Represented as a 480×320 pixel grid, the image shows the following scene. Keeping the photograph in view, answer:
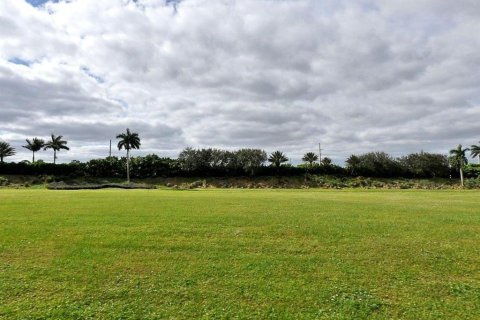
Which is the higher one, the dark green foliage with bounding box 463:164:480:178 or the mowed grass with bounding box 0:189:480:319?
the dark green foliage with bounding box 463:164:480:178

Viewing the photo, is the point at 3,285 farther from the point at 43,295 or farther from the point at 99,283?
the point at 99,283

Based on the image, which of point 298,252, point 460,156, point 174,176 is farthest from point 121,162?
point 298,252

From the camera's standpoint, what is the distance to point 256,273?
30.7 ft

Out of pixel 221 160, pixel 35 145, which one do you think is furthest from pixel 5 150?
pixel 221 160

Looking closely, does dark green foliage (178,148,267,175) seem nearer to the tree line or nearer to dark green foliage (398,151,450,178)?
the tree line

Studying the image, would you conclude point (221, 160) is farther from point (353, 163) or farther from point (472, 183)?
point (472, 183)

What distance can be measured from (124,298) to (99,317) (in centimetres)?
86

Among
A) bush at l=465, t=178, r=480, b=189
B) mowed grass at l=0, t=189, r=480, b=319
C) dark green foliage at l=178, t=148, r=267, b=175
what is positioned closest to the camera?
mowed grass at l=0, t=189, r=480, b=319

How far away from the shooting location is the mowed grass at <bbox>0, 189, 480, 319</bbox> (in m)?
7.38


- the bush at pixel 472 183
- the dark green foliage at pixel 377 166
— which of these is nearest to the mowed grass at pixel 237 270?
the bush at pixel 472 183

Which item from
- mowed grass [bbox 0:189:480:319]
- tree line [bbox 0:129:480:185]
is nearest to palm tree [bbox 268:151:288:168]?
tree line [bbox 0:129:480:185]

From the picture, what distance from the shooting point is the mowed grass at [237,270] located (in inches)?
290

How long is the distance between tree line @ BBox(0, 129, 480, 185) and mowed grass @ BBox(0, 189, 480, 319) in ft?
231

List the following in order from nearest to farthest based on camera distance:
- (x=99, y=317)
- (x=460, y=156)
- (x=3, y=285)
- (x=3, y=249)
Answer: (x=99, y=317) < (x=3, y=285) < (x=3, y=249) < (x=460, y=156)
